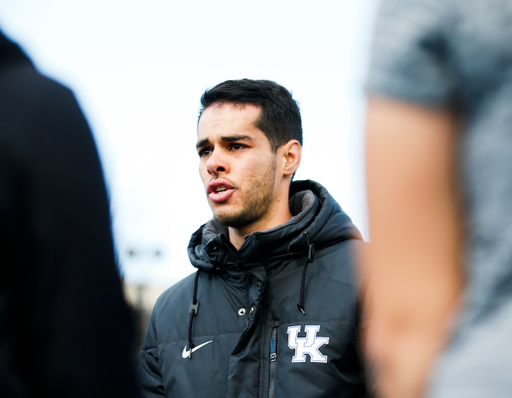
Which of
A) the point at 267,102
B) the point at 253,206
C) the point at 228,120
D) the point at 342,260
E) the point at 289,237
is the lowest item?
the point at 342,260

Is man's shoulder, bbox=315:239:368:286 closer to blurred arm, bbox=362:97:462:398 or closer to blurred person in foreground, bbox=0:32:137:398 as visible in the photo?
blurred person in foreground, bbox=0:32:137:398

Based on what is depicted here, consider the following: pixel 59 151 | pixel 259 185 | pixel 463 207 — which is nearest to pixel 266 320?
pixel 259 185

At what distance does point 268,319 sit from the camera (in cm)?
272

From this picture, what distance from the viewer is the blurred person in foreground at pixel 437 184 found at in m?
0.70

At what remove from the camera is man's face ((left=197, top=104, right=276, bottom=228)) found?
3.24m

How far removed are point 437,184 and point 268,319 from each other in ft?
6.88

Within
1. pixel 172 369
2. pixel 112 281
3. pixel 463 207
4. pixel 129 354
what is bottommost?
pixel 172 369

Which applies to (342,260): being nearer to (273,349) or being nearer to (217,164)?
(273,349)

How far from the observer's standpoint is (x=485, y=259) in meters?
0.70

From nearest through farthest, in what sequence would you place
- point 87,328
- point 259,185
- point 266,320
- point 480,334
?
point 480,334
point 87,328
point 266,320
point 259,185

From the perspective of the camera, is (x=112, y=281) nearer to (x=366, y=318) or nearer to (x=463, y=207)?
(x=463, y=207)

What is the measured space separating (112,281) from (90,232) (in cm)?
12

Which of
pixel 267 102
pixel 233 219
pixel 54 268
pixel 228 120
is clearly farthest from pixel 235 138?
pixel 54 268

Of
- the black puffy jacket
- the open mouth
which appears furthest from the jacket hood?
the open mouth
